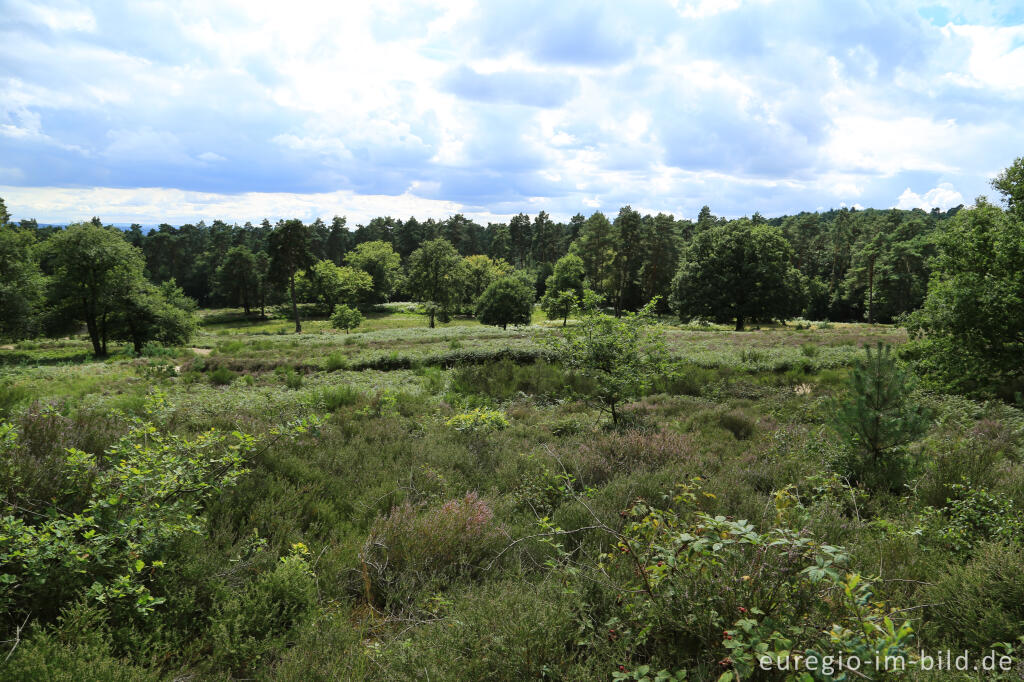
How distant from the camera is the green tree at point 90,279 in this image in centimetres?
3253

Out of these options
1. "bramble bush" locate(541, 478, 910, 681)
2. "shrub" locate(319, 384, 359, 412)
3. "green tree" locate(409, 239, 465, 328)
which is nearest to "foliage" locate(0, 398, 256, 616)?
"bramble bush" locate(541, 478, 910, 681)

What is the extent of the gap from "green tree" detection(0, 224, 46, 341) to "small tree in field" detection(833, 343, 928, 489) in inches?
1742

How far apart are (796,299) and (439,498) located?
53.2 meters

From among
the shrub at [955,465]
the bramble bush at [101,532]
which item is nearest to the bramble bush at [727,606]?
the bramble bush at [101,532]

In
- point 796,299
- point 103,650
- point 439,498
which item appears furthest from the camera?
point 796,299

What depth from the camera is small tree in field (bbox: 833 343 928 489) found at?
5797 mm

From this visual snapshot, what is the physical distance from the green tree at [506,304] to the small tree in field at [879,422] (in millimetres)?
45003

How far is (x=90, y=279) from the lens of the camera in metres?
33.1

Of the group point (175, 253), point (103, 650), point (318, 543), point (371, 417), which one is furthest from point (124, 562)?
point (175, 253)

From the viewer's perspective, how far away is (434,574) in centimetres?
407

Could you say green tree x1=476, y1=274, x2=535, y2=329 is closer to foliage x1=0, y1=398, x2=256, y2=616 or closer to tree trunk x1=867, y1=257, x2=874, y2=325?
tree trunk x1=867, y1=257, x2=874, y2=325

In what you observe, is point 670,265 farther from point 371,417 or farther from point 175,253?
point 175,253

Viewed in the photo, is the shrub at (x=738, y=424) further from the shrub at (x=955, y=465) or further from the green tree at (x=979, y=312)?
the green tree at (x=979, y=312)

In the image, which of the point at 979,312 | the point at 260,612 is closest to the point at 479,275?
the point at 979,312
